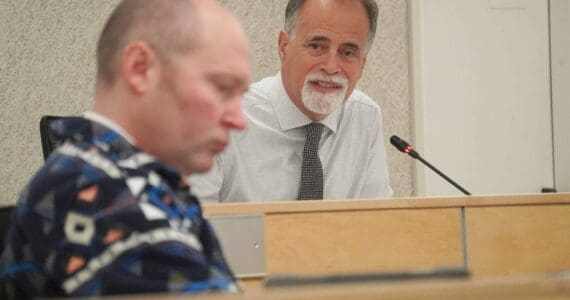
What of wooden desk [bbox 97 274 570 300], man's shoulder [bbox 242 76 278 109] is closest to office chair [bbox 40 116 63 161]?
man's shoulder [bbox 242 76 278 109]

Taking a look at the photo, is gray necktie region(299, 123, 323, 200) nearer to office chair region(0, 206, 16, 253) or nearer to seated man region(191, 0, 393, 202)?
seated man region(191, 0, 393, 202)

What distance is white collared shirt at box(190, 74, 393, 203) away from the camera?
2.16 m

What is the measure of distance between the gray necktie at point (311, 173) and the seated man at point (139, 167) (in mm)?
1298

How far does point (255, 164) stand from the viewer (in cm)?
222

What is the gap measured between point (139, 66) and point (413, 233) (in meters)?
0.94

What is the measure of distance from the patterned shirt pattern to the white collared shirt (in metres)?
1.31

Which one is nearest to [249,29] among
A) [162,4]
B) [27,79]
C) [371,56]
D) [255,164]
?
[371,56]

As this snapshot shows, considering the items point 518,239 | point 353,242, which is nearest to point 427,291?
point 353,242

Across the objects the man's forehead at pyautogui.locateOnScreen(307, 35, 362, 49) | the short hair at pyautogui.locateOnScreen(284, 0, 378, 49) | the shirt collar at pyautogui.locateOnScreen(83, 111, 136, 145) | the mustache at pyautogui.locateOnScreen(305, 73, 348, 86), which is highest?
the short hair at pyautogui.locateOnScreen(284, 0, 378, 49)

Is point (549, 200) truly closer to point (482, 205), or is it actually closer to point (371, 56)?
point (482, 205)

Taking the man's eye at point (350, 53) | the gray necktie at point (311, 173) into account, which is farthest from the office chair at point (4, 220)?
the man's eye at point (350, 53)

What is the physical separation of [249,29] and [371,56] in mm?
500

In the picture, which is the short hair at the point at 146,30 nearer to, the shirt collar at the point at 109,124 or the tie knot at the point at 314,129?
the shirt collar at the point at 109,124

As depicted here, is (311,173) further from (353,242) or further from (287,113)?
(353,242)
